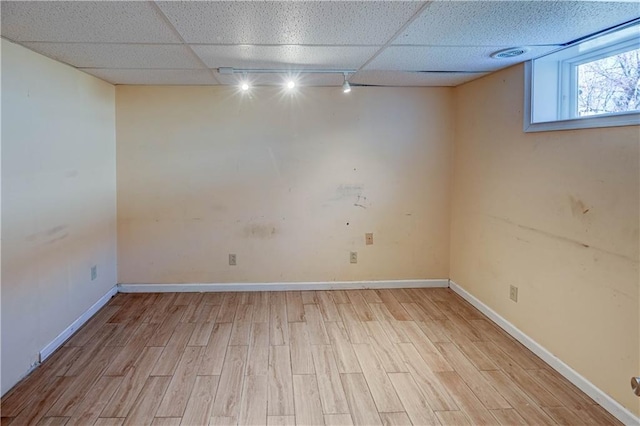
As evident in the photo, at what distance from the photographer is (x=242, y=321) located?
3316 mm

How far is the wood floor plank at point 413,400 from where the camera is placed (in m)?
2.08

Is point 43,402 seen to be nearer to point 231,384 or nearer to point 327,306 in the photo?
point 231,384

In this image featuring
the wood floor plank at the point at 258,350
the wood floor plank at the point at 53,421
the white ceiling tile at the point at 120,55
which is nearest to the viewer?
the wood floor plank at the point at 53,421

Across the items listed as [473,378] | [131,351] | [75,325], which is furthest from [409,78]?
[75,325]

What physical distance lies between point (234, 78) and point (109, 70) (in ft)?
3.13

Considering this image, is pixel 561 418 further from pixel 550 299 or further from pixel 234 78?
pixel 234 78

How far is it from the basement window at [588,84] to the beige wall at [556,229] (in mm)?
72

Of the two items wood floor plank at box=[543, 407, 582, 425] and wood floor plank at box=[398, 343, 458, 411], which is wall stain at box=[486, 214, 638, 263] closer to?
wood floor plank at box=[543, 407, 582, 425]

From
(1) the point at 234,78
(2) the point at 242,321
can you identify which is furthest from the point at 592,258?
(1) the point at 234,78

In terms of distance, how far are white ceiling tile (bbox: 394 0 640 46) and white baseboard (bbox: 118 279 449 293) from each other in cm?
243

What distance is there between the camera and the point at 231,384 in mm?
2398

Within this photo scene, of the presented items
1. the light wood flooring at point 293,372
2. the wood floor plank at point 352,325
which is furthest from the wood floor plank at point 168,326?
the wood floor plank at point 352,325

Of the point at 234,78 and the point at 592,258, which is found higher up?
the point at 234,78

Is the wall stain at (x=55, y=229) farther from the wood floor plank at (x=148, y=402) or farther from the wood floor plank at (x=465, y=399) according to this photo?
the wood floor plank at (x=465, y=399)
